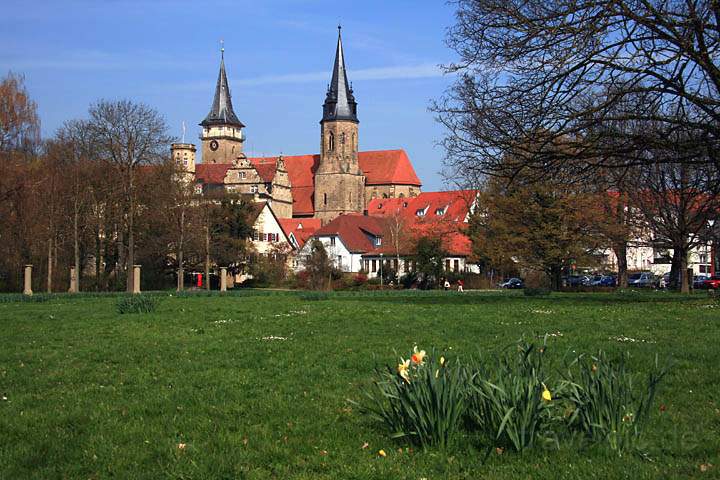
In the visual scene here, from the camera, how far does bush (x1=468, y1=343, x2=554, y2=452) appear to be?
6250mm

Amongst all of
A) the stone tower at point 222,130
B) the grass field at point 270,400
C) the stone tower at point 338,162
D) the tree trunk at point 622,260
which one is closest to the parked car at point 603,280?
the tree trunk at point 622,260

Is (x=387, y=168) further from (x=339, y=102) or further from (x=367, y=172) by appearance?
(x=339, y=102)

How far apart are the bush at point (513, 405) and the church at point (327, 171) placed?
114 m

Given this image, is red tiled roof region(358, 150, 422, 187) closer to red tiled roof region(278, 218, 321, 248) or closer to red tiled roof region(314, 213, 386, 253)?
red tiled roof region(278, 218, 321, 248)

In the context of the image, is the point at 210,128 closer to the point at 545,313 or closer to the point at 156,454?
the point at 545,313

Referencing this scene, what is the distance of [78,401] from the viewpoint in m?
9.33

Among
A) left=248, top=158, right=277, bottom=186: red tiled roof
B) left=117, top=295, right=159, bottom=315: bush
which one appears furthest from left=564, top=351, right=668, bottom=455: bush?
left=248, top=158, right=277, bottom=186: red tiled roof

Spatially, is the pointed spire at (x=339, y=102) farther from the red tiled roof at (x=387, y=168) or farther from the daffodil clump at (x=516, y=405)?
the daffodil clump at (x=516, y=405)

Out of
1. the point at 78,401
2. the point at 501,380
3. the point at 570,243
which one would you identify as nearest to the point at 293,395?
the point at 78,401

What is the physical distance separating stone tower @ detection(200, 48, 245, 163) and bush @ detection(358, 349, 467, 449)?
499ft

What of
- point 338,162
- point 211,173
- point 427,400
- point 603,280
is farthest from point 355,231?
point 427,400

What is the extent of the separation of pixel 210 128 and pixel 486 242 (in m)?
112

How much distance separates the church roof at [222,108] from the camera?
15762cm

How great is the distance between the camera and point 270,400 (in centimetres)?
915
